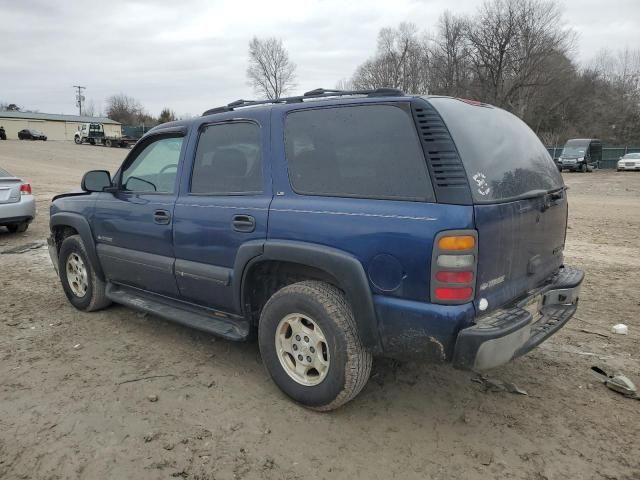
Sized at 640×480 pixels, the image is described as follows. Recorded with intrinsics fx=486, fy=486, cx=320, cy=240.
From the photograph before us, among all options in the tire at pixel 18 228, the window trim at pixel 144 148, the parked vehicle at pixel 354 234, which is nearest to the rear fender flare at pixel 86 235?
the window trim at pixel 144 148

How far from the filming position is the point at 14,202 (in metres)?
8.23

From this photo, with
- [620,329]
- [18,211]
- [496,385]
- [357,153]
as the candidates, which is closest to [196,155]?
[357,153]

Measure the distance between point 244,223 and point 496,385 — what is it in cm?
206

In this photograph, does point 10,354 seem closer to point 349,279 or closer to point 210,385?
point 210,385

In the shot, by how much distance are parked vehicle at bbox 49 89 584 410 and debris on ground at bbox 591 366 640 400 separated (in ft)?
1.92

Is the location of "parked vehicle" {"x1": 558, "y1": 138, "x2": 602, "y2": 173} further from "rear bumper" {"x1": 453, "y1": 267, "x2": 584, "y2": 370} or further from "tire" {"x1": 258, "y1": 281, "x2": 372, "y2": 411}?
"tire" {"x1": 258, "y1": 281, "x2": 372, "y2": 411}

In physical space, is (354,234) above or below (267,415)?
above

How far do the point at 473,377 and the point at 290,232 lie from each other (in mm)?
1752

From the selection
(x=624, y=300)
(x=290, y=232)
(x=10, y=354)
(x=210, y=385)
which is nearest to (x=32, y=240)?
(x=10, y=354)

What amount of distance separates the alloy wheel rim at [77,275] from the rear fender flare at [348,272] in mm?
2723

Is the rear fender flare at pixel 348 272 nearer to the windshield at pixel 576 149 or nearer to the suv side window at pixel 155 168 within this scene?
the suv side window at pixel 155 168

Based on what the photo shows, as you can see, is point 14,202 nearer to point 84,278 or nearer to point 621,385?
point 84,278

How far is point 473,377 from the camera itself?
3510mm

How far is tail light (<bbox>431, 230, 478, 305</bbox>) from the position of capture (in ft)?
7.89
